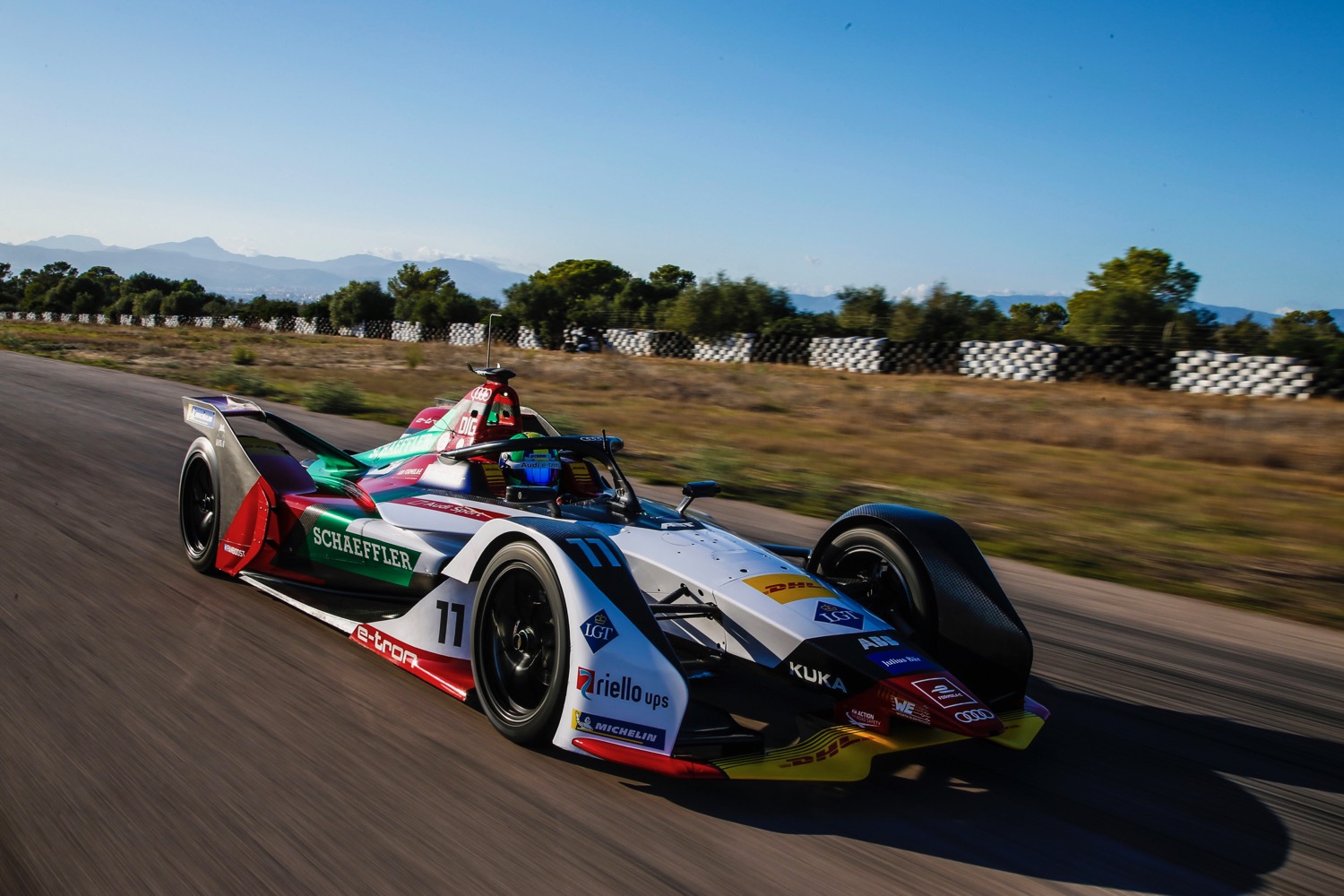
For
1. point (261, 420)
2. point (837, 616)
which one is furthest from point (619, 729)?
point (261, 420)

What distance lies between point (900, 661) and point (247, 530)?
3756 mm

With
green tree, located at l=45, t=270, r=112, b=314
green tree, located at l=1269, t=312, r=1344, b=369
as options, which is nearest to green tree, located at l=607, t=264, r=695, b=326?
green tree, located at l=1269, t=312, r=1344, b=369

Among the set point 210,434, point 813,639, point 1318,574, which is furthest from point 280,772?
point 1318,574

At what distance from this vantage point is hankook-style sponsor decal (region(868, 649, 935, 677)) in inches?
136

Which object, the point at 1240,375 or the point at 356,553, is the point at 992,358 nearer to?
the point at 1240,375

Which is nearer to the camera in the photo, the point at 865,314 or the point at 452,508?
the point at 452,508

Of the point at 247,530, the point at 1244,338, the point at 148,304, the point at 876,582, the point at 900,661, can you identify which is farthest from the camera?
the point at 148,304

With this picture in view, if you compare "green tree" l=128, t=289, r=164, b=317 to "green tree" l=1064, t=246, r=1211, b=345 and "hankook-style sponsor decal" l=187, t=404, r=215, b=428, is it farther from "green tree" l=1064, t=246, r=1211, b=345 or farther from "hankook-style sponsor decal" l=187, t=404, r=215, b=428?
"hankook-style sponsor decal" l=187, t=404, r=215, b=428

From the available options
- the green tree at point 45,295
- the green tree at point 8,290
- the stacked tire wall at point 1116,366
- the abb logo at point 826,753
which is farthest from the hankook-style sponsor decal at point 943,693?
the green tree at point 8,290

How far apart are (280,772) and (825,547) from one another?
274 cm

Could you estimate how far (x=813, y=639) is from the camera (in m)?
3.56

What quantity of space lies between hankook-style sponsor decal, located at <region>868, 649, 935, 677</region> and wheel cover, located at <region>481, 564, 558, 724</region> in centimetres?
124

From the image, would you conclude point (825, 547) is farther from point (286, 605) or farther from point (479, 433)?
point (286, 605)

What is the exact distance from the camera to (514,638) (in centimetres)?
378
